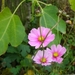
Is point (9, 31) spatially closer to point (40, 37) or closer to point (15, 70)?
point (40, 37)

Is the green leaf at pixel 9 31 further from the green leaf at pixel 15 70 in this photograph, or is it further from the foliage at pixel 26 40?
the green leaf at pixel 15 70

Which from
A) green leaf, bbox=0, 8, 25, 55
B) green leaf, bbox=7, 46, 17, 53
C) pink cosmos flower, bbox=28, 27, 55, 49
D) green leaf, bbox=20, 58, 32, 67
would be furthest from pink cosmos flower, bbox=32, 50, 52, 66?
green leaf, bbox=7, 46, 17, 53

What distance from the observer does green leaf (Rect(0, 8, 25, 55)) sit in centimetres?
155

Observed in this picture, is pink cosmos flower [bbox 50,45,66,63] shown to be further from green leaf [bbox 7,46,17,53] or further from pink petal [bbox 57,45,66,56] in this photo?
green leaf [bbox 7,46,17,53]

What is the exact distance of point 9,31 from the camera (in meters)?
1.56

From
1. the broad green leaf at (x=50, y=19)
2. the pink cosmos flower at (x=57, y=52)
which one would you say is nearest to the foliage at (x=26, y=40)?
the broad green leaf at (x=50, y=19)

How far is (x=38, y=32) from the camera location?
1.68 meters

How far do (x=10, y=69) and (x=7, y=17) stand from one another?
0.96 meters

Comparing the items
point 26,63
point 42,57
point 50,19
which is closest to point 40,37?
point 50,19

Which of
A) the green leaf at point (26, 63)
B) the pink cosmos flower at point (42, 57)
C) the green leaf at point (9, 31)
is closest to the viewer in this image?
the green leaf at point (9, 31)

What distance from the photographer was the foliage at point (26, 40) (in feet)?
5.13

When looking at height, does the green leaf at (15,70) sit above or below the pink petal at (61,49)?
below

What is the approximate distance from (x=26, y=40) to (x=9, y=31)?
3.19 ft

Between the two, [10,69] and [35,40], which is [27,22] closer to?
[10,69]
